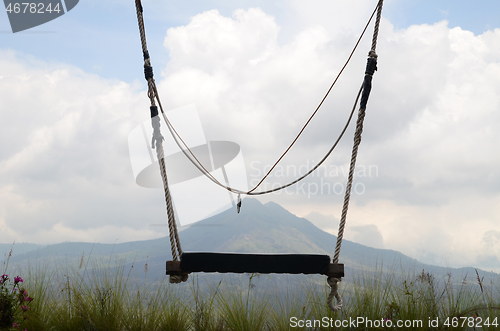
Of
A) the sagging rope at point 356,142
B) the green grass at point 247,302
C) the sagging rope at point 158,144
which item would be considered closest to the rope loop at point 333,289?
the sagging rope at point 356,142

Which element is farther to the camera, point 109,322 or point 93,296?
point 93,296

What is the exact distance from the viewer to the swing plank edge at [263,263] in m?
3.03

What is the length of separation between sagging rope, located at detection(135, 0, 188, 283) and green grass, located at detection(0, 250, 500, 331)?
36.6 inches

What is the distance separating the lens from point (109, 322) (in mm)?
3787

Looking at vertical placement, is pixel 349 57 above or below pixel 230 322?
above

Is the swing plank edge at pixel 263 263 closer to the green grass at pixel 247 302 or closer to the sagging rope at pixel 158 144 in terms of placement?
the sagging rope at pixel 158 144

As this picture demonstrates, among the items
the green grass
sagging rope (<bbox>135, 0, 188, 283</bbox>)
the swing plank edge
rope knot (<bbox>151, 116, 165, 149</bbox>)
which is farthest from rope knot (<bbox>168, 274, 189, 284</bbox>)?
rope knot (<bbox>151, 116, 165, 149</bbox>)

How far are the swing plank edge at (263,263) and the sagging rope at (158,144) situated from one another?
7.6 inches

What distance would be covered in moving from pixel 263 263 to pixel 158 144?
4.67 feet

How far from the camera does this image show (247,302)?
12.9ft

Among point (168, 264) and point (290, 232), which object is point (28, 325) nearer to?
point (168, 264)

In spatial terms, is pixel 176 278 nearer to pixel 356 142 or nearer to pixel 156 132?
pixel 156 132

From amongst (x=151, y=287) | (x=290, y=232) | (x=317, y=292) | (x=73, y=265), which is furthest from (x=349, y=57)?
(x=290, y=232)

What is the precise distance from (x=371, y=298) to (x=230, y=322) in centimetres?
154
